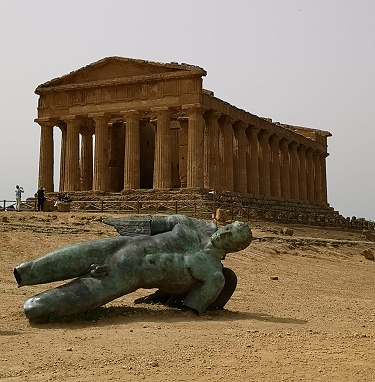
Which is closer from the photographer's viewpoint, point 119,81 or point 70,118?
point 119,81

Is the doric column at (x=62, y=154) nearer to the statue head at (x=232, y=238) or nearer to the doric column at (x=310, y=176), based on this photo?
the doric column at (x=310, y=176)

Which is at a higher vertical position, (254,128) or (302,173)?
(254,128)

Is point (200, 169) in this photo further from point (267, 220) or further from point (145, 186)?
point (145, 186)

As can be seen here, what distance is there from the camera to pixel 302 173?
61406 mm

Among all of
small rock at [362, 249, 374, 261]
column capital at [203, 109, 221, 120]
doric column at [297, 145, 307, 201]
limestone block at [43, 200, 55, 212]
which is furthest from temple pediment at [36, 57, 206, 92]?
doric column at [297, 145, 307, 201]

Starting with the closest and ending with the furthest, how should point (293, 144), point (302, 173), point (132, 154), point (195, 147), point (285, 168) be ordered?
point (195, 147) < point (132, 154) < point (285, 168) < point (293, 144) < point (302, 173)

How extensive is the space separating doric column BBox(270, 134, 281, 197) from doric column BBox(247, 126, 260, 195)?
438cm

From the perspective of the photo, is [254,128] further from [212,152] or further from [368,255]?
[368,255]

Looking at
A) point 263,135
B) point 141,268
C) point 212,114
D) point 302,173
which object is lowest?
point 141,268

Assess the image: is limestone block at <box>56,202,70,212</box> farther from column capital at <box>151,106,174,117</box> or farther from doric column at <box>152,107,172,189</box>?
column capital at <box>151,106,174,117</box>

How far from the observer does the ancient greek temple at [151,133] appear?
4203 centimetres

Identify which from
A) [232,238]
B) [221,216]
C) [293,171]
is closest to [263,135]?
[293,171]

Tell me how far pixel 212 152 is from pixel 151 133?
1049 centimetres

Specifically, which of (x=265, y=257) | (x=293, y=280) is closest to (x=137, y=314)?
(x=293, y=280)
